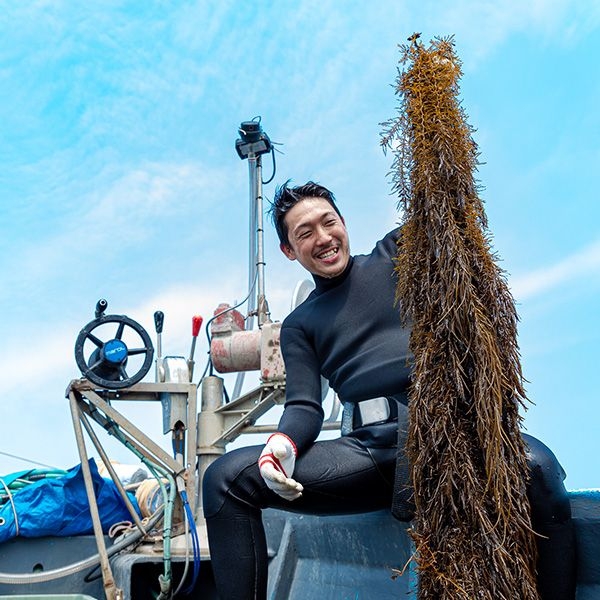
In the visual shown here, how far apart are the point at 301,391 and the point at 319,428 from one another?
0.13 m

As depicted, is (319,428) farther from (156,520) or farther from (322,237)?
(156,520)

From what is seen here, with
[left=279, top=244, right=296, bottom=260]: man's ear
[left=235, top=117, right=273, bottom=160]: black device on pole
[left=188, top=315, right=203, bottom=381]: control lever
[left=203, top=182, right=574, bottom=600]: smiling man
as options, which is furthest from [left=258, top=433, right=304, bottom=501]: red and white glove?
[left=235, top=117, right=273, bottom=160]: black device on pole

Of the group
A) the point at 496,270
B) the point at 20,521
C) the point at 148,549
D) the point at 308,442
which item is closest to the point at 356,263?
the point at 308,442

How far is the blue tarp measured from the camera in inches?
128

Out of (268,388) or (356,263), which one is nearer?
(356,263)

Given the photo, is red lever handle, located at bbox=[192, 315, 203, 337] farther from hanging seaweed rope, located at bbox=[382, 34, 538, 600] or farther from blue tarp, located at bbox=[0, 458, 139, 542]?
hanging seaweed rope, located at bbox=[382, 34, 538, 600]

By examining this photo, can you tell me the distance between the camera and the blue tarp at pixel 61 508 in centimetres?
326

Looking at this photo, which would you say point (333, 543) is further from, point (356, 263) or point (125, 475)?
point (125, 475)

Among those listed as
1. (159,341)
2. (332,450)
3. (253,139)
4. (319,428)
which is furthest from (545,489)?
(253,139)

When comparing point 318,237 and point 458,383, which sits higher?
point 318,237

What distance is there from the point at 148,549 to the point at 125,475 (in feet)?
4.41

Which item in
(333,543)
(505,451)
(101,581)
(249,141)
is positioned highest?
(249,141)

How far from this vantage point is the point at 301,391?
1979 millimetres

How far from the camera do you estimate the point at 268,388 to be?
4324mm
